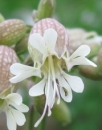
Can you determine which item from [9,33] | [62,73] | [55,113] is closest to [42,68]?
[62,73]

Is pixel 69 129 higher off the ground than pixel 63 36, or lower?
lower

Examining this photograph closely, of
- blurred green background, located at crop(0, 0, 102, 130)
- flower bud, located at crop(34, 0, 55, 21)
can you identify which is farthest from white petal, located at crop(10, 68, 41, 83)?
blurred green background, located at crop(0, 0, 102, 130)

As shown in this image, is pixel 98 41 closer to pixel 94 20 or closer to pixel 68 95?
pixel 68 95

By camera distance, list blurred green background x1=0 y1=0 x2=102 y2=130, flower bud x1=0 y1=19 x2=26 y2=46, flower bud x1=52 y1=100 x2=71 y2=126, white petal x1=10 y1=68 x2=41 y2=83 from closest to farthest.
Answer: white petal x1=10 y1=68 x2=41 y2=83 < flower bud x1=0 y1=19 x2=26 y2=46 < flower bud x1=52 y1=100 x2=71 y2=126 < blurred green background x1=0 y1=0 x2=102 y2=130

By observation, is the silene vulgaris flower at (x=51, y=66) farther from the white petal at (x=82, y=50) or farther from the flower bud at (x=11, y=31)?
the flower bud at (x=11, y=31)

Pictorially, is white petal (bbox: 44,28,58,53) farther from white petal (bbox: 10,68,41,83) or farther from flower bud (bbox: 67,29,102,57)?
flower bud (bbox: 67,29,102,57)

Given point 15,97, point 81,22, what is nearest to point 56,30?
point 15,97
